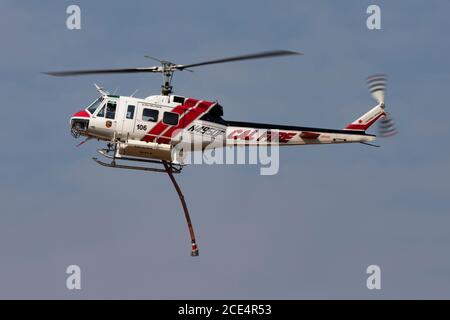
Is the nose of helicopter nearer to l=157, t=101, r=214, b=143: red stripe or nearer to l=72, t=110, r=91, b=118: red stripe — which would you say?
l=72, t=110, r=91, b=118: red stripe

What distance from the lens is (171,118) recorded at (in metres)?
49.6

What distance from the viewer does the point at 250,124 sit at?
5050cm

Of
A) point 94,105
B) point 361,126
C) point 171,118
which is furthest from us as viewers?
point 361,126

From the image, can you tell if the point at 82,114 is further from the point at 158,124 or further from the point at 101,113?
the point at 158,124

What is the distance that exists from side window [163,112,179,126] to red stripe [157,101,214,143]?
0.20 meters

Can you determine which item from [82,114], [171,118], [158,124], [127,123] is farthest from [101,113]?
[171,118]

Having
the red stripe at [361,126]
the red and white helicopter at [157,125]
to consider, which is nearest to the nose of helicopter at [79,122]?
the red and white helicopter at [157,125]

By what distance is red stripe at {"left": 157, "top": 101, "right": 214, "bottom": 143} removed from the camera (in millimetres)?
49500

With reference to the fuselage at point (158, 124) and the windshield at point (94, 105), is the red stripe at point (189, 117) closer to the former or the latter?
the fuselage at point (158, 124)

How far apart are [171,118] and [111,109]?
7.97ft

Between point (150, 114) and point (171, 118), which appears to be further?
point (171, 118)

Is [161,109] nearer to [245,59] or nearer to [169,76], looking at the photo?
[169,76]

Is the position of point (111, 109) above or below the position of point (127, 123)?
above

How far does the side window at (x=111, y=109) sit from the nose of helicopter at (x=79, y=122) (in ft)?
2.53
